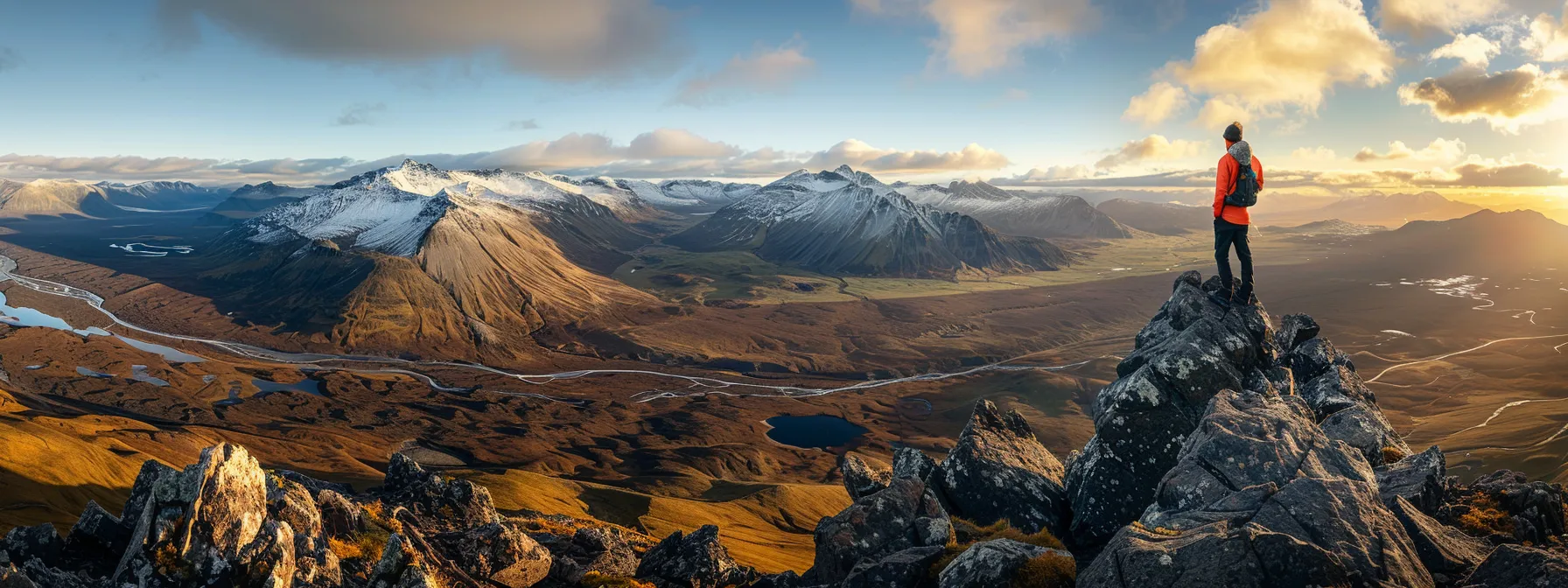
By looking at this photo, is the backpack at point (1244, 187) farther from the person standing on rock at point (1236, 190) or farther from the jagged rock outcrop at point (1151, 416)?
the jagged rock outcrop at point (1151, 416)

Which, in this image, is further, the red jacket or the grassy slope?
the grassy slope

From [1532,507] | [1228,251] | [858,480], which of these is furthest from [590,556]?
[1532,507]

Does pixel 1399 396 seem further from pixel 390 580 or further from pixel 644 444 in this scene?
pixel 390 580

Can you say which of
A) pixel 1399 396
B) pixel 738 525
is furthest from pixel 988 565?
pixel 1399 396

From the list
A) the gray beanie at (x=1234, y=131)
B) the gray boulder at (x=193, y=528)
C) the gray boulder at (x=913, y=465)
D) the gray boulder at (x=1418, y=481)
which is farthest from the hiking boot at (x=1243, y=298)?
the gray boulder at (x=193, y=528)

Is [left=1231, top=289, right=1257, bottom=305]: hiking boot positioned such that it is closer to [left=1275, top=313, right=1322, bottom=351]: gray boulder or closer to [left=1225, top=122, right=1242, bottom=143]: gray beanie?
[left=1225, top=122, right=1242, bottom=143]: gray beanie

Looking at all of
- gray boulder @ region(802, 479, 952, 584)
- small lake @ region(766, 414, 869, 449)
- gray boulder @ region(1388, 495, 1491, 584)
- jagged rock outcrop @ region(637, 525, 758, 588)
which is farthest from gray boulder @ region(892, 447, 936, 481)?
small lake @ region(766, 414, 869, 449)
